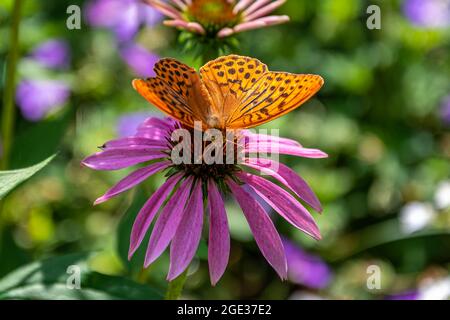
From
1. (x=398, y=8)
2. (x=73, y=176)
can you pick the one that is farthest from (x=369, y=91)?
(x=73, y=176)

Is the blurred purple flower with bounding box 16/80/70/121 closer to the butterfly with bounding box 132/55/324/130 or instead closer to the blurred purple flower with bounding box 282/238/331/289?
the blurred purple flower with bounding box 282/238/331/289

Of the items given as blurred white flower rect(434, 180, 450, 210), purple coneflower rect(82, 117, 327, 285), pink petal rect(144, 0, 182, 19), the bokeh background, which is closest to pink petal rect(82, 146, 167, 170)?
purple coneflower rect(82, 117, 327, 285)

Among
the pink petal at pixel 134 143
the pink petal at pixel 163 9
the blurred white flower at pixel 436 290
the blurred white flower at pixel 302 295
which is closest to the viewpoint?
the pink petal at pixel 134 143

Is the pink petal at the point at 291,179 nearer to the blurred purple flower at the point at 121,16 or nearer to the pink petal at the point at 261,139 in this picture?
the pink petal at the point at 261,139

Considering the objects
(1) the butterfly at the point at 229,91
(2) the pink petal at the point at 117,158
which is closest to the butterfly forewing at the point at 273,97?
(1) the butterfly at the point at 229,91

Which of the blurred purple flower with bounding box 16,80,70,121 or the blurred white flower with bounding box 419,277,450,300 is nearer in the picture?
the blurred white flower with bounding box 419,277,450,300
